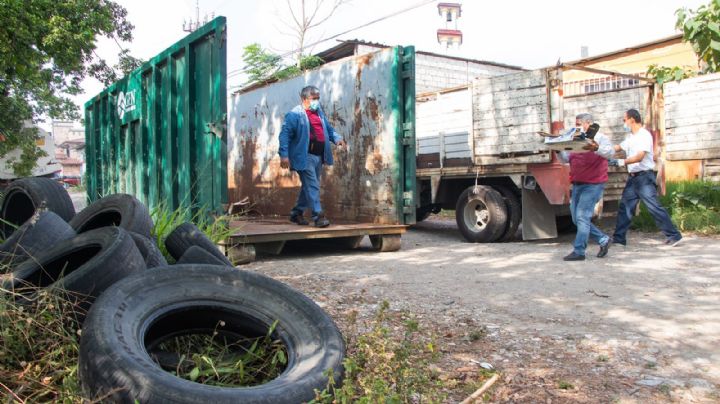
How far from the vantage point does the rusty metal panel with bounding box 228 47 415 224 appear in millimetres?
6914

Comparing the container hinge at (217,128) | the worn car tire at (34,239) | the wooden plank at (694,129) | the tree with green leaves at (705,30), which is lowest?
the worn car tire at (34,239)

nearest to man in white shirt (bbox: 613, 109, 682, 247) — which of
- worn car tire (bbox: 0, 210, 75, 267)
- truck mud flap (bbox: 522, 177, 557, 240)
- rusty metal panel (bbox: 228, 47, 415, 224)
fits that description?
truck mud flap (bbox: 522, 177, 557, 240)

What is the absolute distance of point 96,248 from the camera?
3152 millimetres

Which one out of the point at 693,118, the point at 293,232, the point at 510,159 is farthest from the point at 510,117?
the point at 693,118

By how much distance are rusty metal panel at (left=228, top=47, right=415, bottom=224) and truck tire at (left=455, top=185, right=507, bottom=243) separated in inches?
54.5

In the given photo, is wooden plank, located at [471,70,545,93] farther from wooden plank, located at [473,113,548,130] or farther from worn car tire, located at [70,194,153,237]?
worn car tire, located at [70,194,153,237]

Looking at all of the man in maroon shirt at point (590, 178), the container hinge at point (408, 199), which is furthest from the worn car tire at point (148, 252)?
the man in maroon shirt at point (590, 178)

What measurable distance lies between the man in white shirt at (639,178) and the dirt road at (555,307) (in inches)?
Answer: 12.3

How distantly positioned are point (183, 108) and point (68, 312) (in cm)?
361

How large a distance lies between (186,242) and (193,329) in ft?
3.75

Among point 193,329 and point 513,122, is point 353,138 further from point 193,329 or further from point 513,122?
point 193,329

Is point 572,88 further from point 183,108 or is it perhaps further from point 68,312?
point 68,312

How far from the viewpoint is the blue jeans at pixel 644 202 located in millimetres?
6805

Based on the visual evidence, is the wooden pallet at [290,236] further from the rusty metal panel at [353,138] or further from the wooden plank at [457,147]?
the wooden plank at [457,147]
